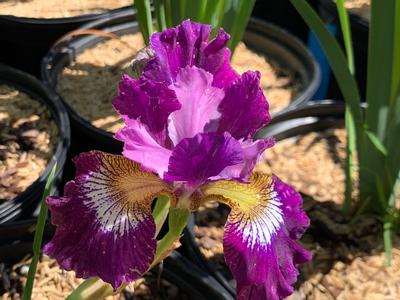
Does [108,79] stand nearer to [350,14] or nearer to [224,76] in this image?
[350,14]

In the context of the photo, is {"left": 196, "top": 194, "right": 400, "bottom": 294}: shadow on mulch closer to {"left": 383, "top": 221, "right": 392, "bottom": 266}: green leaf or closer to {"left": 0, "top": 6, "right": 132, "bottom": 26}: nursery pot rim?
{"left": 383, "top": 221, "right": 392, "bottom": 266}: green leaf

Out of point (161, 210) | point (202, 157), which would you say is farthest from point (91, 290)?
point (202, 157)

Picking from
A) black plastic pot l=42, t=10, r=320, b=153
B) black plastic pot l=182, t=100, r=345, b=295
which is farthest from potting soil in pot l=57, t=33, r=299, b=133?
black plastic pot l=182, t=100, r=345, b=295

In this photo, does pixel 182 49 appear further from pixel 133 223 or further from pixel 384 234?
pixel 384 234

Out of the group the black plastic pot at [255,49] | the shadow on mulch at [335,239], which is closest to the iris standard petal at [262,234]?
the shadow on mulch at [335,239]

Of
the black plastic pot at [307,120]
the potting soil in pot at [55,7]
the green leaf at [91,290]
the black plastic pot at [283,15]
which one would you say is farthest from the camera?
the black plastic pot at [283,15]

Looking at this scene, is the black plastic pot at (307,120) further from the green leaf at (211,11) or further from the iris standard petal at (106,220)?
the iris standard petal at (106,220)

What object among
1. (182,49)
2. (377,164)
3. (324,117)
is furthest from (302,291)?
(182,49)
